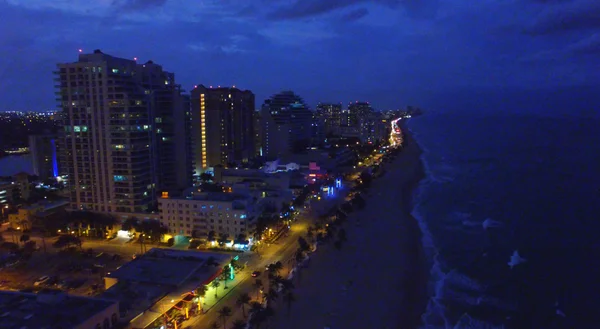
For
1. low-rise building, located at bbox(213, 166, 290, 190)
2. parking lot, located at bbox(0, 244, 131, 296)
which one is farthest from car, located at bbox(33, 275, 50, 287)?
low-rise building, located at bbox(213, 166, 290, 190)

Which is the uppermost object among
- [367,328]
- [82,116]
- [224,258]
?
[82,116]

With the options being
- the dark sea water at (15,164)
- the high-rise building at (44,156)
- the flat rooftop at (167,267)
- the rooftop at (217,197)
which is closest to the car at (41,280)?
the flat rooftop at (167,267)

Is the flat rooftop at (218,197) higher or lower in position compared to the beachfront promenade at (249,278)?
higher

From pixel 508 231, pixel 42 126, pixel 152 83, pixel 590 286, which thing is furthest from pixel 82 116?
pixel 42 126

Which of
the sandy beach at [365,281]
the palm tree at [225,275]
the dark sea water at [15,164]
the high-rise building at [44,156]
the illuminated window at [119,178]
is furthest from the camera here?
the dark sea water at [15,164]

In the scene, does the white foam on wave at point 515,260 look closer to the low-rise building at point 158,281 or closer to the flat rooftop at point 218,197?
→ the low-rise building at point 158,281

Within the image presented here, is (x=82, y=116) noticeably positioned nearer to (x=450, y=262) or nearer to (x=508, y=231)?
(x=450, y=262)

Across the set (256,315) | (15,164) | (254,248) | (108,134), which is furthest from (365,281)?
(15,164)
